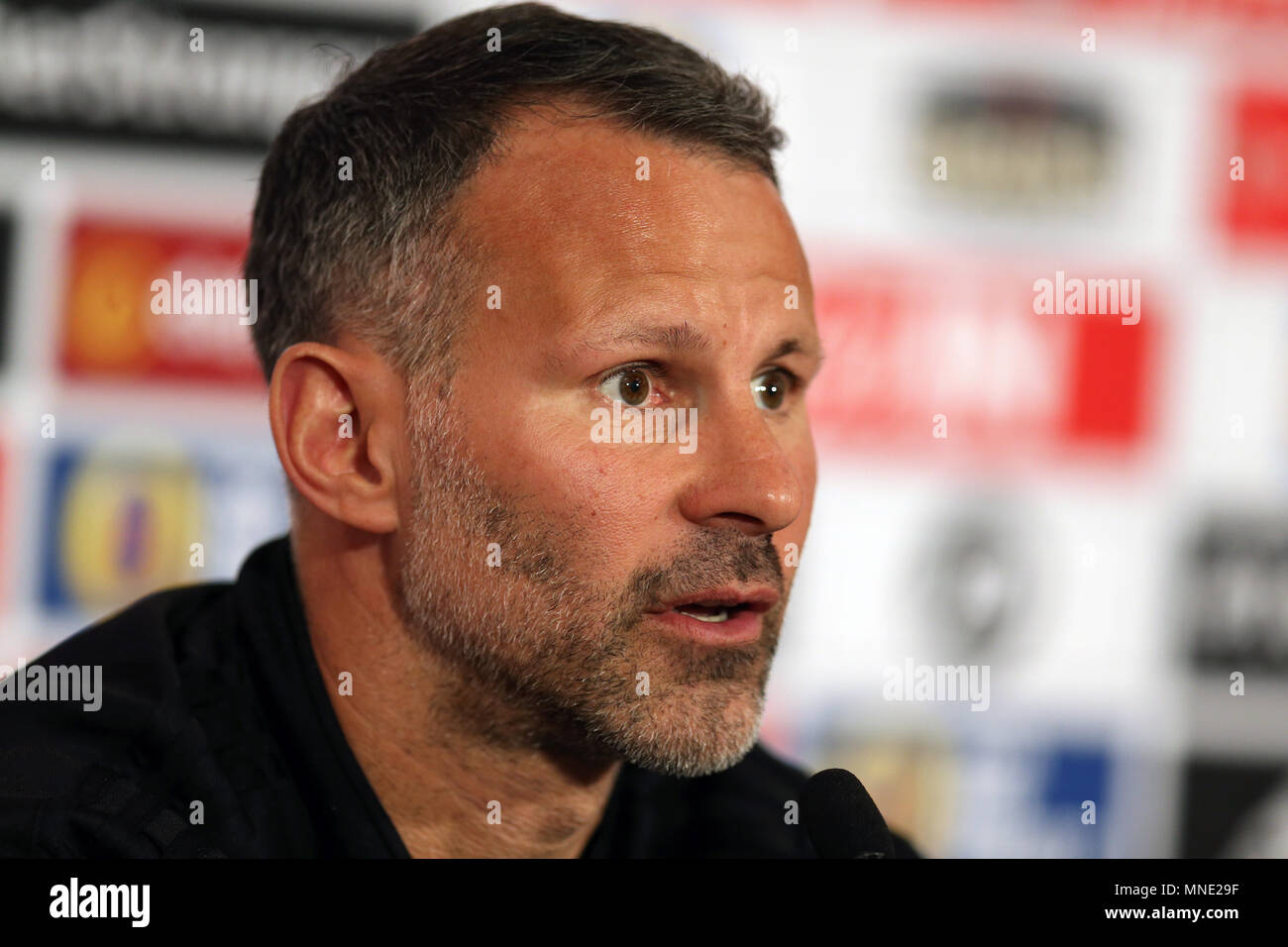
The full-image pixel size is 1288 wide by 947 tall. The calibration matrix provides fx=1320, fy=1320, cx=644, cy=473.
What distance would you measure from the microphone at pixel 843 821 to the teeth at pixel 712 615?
0.66 ft

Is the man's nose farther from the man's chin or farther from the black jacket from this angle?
the black jacket

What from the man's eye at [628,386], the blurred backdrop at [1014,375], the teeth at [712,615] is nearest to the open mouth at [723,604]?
the teeth at [712,615]

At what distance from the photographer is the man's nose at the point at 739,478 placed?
1.13 meters

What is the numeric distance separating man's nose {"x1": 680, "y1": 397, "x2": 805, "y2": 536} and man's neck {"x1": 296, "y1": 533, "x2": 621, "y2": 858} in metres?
0.29

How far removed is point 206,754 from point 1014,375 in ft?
6.62

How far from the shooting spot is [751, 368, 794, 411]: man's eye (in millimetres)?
1275

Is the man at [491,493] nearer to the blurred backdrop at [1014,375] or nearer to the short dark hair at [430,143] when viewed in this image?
the short dark hair at [430,143]

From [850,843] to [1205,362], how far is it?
2.18m

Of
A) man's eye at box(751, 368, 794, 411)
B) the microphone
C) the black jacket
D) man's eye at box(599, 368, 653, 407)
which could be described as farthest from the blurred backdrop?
the microphone

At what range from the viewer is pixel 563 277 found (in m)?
1.18

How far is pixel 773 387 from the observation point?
1.30 m
